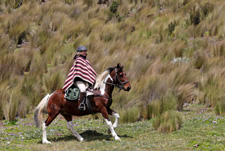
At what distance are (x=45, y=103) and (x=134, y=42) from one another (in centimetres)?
Answer: 916

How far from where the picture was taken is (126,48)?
587 inches

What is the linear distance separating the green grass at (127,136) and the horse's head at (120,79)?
3.73 ft

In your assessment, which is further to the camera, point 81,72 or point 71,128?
point 71,128

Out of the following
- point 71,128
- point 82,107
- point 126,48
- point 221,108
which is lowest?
point 71,128

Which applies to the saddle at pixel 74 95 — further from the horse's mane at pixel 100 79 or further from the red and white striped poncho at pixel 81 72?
the horse's mane at pixel 100 79

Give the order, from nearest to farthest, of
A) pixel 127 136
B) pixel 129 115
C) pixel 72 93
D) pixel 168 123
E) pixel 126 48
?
pixel 72 93
pixel 127 136
pixel 168 123
pixel 129 115
pixel 126 48

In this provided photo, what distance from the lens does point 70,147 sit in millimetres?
6352

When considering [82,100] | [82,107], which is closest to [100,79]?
→ [82,100]

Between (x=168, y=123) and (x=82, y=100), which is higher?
(x=82, y=100)

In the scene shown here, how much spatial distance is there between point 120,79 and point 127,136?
1.33 meters

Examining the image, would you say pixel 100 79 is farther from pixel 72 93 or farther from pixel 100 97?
pixel 72 93

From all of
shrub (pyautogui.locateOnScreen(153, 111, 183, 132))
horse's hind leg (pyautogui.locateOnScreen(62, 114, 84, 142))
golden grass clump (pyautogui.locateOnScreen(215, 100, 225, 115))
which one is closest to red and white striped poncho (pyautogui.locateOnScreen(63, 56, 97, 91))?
horse's hind leg (pyautogui.locateOnScreen(62, 114, 84, 142))

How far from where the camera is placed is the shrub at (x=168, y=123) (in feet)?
23.6

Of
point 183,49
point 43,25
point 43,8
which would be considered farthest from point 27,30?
point 183,49
